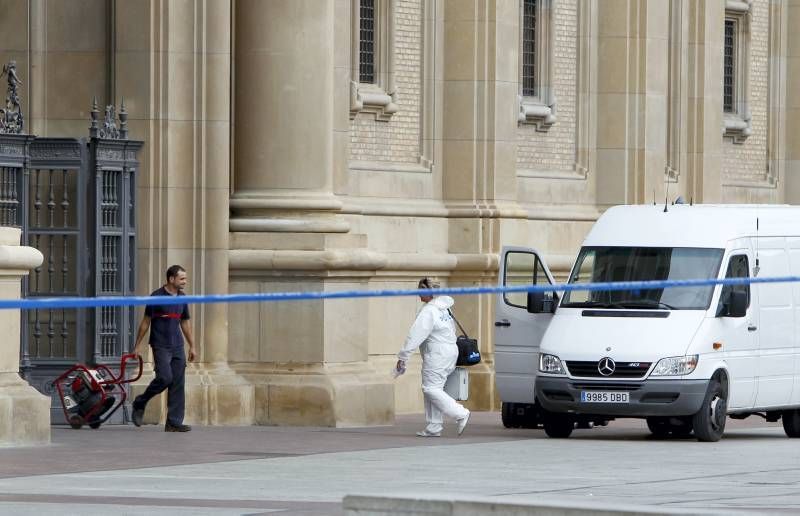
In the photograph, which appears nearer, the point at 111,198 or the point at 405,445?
the point at 405,445

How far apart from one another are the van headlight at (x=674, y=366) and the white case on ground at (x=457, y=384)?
2.21 meters

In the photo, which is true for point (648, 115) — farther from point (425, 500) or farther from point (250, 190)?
point (425, 500)

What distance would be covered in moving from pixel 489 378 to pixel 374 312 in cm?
228

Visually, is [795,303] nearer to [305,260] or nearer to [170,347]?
[305,260]

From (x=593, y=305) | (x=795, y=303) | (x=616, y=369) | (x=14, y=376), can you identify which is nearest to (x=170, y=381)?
(x=14, y=376)

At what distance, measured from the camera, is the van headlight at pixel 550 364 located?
71.1ft

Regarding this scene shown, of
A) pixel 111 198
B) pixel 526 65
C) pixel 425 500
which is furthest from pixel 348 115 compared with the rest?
pixel 425 500

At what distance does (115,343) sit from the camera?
2305 cm

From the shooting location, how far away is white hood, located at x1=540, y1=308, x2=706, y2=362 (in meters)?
21.3

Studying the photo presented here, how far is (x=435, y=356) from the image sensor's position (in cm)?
2230

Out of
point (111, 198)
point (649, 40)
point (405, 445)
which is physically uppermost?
point (649, 40)

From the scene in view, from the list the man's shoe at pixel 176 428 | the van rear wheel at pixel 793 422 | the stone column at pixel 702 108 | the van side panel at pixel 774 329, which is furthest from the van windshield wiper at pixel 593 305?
the stone column at pixel 702 108

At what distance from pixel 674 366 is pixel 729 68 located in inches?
665

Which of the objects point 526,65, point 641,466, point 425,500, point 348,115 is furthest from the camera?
point 526,65
